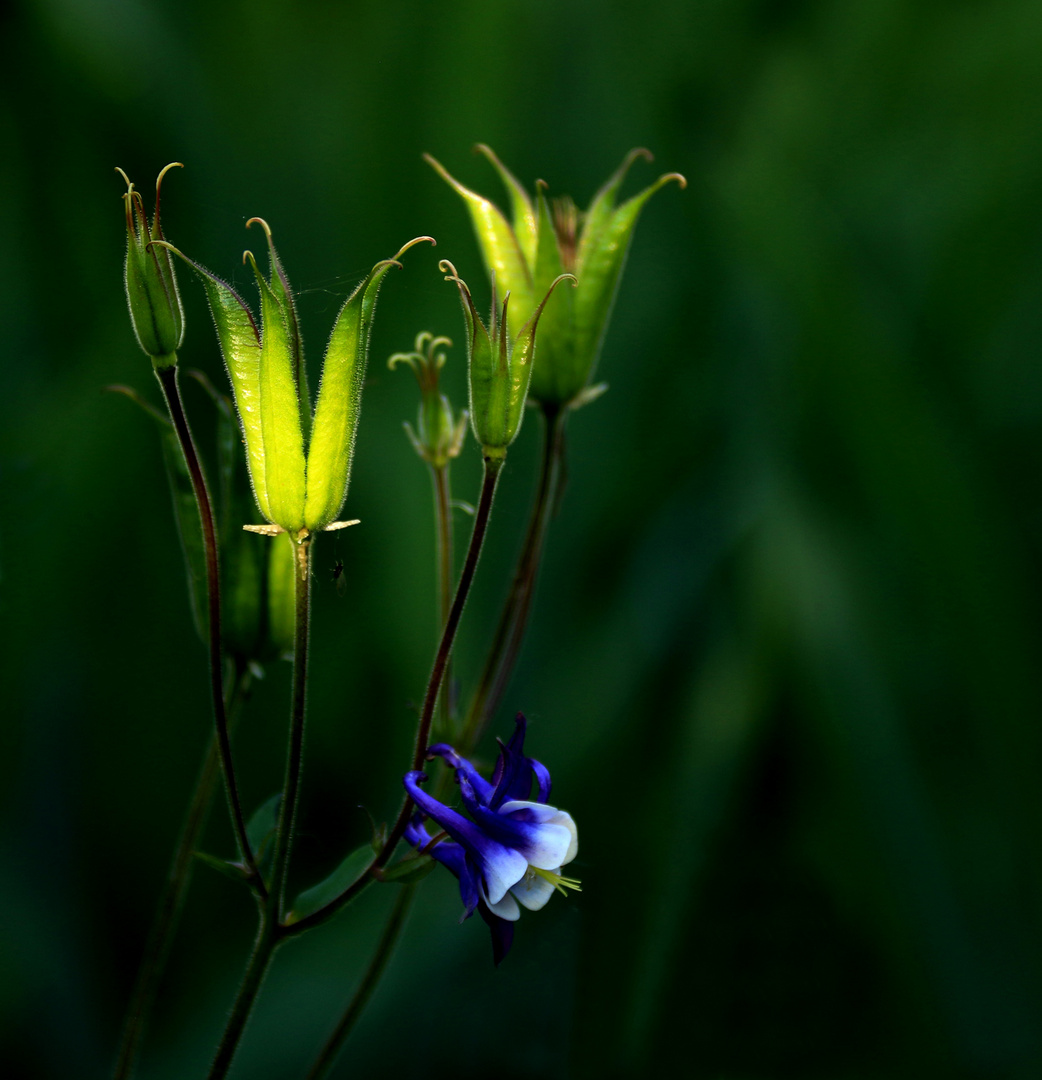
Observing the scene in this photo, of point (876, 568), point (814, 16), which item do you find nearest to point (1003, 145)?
point (814, 16)

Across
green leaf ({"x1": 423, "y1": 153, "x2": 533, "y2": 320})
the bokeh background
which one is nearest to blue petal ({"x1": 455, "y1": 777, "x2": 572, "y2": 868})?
green leaf ({"x1": 423, "y1": 153, "x2": 533, "y2": 320})

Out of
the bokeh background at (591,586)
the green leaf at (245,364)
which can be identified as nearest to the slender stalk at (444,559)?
the green leaf at (245,364)

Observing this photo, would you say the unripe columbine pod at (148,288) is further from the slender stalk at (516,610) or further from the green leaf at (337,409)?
the slender stalk at (516,610)

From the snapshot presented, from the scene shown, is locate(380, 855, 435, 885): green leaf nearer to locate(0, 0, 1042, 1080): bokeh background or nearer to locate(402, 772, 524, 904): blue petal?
locate(402, 772, 524, 904): blue petal

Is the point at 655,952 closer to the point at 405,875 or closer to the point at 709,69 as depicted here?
the point at 405,875

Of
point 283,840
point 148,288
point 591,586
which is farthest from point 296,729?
point 591,586
